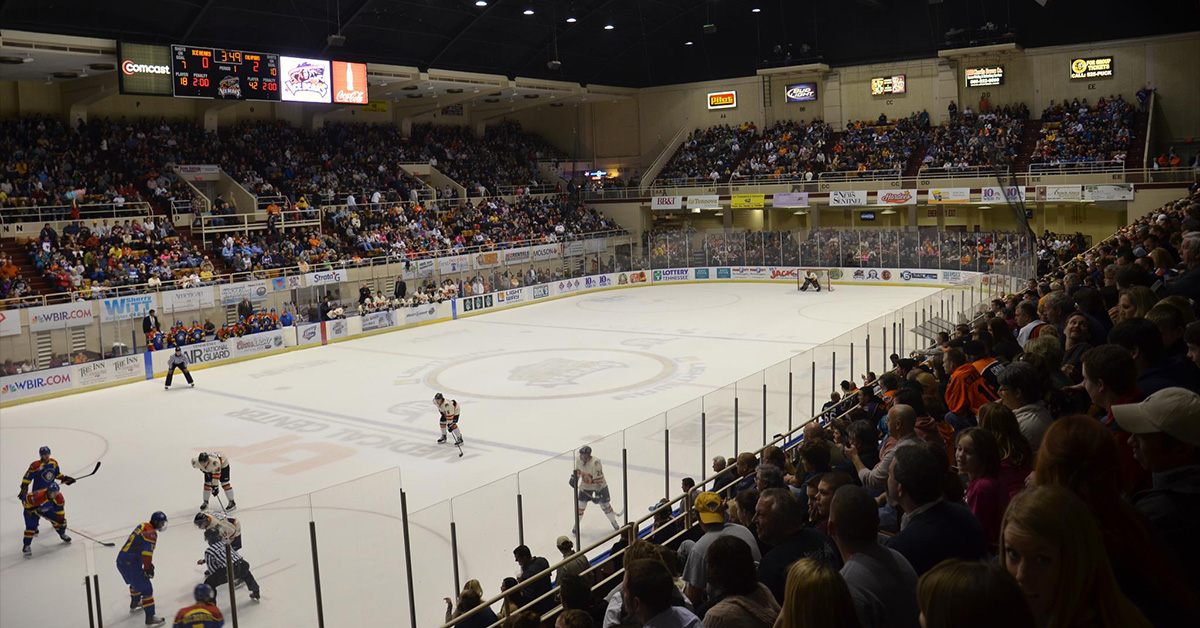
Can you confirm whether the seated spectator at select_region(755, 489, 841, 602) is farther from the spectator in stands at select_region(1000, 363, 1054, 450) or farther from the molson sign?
the molson sign

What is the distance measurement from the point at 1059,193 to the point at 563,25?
2348 centimetres

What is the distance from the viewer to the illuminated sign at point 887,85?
156 feet

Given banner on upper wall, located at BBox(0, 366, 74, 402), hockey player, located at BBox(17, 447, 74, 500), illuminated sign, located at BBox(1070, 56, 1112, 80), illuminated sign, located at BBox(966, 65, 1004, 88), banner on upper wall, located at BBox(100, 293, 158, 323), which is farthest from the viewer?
illuminated sign, located at BBox(966, 65, 1004, 88)

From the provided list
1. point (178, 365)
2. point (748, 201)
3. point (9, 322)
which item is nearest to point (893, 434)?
point (178, 365)

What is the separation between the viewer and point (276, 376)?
25234 mm

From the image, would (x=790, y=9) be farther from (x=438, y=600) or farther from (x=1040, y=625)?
(x=1040, y=625)

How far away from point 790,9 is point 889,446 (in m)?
45.5

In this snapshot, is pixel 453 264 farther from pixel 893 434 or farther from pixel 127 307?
pixel 893 434

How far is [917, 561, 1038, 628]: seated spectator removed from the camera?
2.16 meters

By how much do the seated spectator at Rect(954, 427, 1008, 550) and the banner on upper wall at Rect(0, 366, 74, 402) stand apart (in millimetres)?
24855

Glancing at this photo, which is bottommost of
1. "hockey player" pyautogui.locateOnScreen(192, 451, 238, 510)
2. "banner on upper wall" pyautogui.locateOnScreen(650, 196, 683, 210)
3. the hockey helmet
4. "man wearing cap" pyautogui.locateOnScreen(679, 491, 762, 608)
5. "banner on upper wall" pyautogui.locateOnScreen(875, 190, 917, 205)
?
"hockey player" pyautogui.locateOnScreen(192, 451, 238, 510)

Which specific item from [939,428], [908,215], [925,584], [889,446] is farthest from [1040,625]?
[908,215]

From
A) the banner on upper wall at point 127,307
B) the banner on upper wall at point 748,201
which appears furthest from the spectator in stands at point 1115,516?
the banner on upper wall at point 748,201

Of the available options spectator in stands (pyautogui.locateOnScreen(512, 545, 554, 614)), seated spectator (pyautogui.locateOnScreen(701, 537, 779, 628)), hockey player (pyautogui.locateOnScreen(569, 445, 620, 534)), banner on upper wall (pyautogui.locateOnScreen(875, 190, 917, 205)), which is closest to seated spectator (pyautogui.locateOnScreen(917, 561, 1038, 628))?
seated spectator (pyautogui.locateOnScreen(701, 537, 779, 628))
